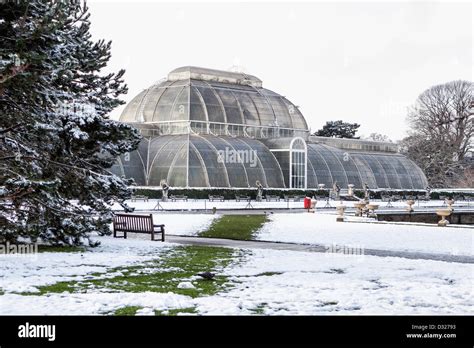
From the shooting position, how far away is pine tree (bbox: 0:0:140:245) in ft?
57.9

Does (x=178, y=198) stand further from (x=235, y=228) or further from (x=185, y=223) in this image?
(x=235, y=228)

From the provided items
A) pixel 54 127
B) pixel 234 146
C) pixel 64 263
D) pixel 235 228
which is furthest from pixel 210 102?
pixel 64 263

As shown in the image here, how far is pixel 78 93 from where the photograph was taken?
22.3m

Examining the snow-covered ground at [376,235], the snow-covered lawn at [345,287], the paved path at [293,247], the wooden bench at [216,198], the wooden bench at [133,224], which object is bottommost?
the snow-covered lawn at [345,287]

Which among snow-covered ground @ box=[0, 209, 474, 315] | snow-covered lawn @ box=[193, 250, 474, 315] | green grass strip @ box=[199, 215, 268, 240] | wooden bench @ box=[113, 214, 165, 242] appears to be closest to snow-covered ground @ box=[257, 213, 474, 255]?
snow-covered ground @ box=[0, 209, 474, 315]

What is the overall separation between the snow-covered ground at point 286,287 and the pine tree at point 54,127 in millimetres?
1905

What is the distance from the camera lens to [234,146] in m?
64.2

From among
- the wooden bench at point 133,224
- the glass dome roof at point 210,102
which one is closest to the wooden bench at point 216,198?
the glass dome roof at point 210,102

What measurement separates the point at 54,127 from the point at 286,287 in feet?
30.0

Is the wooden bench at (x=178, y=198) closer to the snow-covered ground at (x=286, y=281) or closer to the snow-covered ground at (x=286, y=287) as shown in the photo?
the snow-covered ground at (x=286, y=281)

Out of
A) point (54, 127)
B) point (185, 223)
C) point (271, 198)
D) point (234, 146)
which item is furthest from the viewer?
point (234, 146)

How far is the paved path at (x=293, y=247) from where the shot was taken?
19898mm
